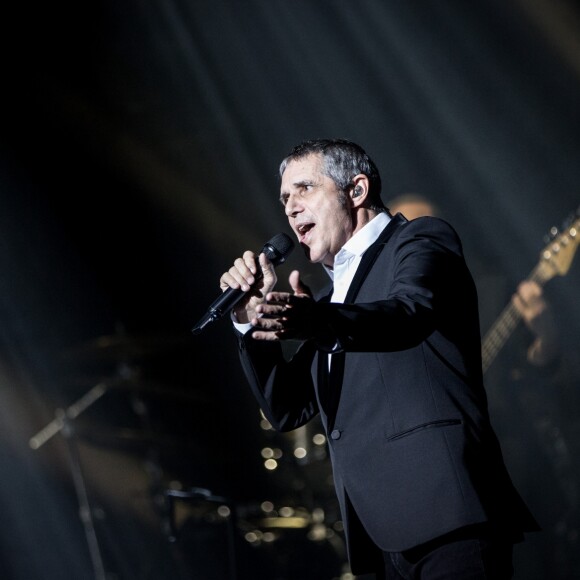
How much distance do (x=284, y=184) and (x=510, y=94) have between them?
9.00 ft

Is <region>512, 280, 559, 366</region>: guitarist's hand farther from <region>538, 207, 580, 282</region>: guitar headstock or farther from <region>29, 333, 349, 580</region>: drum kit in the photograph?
<region>29, 333, 349, 580</region>: drum kit

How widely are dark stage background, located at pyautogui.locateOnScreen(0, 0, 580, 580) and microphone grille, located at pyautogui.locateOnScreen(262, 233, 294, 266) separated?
2.27 m

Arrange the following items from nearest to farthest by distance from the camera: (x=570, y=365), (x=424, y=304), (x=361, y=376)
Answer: (x=424, y=304)
(x=361, y=376)
(x=570, y=365)

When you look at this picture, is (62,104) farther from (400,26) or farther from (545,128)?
(545,128)

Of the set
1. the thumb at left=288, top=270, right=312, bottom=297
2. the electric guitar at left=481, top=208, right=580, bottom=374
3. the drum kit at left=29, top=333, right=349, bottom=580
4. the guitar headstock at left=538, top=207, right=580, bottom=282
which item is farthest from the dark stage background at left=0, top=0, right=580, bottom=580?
the thumb at left=288, top=270, right=312, bottom=297

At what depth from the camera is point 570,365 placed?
3.65 meters

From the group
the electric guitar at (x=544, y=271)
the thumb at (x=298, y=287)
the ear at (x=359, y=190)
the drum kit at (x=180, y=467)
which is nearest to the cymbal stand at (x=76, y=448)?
the drum kit at (x=180, y=467)

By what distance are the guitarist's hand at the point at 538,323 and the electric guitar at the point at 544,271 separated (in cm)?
5

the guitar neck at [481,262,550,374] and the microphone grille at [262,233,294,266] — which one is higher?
the microphone grille at [262,233,294,266]

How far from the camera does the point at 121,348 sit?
4133 millimetres

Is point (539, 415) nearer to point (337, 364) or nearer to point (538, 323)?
point (538, 323)

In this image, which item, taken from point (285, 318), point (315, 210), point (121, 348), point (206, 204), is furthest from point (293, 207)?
point (206, 204)

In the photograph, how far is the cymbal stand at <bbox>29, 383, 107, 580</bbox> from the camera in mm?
3751

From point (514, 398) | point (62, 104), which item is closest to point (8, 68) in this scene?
point (62, 104)
